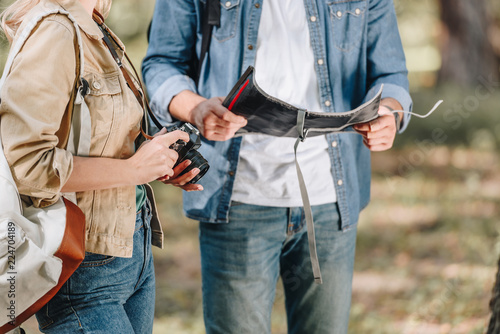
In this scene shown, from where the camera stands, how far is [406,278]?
4672mm

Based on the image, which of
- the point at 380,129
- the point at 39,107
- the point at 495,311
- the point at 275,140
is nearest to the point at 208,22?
the point at 275,140

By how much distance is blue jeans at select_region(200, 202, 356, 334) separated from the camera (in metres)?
2.06

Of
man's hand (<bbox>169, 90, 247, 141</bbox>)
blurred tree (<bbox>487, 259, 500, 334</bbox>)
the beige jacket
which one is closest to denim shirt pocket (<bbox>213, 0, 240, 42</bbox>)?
man's hand (<bbox>169, 90, 247, 141</bbox>)

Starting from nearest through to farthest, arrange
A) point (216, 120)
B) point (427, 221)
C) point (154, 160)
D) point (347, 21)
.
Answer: point (154, 160) < point (216, 120) < point (347, 21) < point (427, 221)

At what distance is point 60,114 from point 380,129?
1.08 metres

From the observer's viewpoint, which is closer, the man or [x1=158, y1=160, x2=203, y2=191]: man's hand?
[x1=158, y1=160, x2=203, y2=191]: man's hand

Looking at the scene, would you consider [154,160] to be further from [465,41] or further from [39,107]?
[465,41]

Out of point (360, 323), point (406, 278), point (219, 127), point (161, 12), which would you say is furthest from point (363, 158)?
point (406, 278)

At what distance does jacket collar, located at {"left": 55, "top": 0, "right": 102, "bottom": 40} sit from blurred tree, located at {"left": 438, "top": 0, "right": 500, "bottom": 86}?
33.6ft

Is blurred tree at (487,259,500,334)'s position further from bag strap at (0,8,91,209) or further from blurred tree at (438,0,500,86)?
blurred tree at (438,0,500,86)

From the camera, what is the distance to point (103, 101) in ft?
5.07

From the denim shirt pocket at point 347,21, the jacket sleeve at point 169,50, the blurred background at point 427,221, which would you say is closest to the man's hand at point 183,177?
the jacket sleeve at point 169,50

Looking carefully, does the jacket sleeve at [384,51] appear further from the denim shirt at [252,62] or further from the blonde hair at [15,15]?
the blonde hair at [15,15]

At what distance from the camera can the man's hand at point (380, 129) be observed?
1969 millimetres
